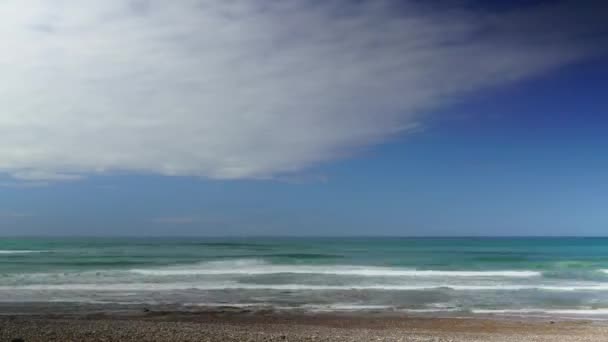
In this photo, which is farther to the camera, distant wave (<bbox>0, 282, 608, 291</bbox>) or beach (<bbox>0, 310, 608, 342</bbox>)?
distant wave (<bbox>0, 282, 608, 291</bbox>)

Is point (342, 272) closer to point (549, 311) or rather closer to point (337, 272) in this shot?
point (337, 272)

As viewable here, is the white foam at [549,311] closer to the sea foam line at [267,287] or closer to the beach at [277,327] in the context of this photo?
the beach at [277,327]

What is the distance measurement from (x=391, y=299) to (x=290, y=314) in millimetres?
5131

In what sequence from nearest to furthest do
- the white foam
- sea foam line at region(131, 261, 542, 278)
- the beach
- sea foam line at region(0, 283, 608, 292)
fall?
the beach
the white foam
sea foam line at region(0, 283, 608, 292)
sea foam line at region(131, 261, 542, 278)

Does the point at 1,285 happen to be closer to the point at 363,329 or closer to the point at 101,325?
the point at 101,325

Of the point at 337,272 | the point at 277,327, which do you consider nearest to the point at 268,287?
the point at 277,327

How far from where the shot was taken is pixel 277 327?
12.9 metres

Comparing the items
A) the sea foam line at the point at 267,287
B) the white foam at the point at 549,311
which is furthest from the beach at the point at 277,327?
the sea foam line at the point at 267,287

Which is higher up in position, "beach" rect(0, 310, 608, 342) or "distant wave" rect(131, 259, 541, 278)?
"beach" rect(0, 310, 608, 342)

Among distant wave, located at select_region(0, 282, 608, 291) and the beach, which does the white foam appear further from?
distant wave, located at select_region(0, 282, 608, 291)

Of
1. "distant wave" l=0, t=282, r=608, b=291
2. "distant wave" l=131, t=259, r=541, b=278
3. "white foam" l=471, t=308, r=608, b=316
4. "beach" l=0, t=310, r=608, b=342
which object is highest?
"beach" l=0, t=310, r=608, b=342

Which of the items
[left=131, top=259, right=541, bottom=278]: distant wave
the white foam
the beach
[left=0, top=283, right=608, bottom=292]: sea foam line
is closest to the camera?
the beach

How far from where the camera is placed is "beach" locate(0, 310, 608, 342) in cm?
1062

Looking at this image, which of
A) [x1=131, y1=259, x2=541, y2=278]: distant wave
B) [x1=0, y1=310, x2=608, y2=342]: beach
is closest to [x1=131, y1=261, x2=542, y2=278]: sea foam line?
[x1=131, y1=259, x2=541, y2=278]: distant wave
